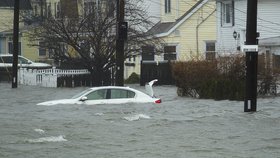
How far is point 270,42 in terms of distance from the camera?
128 feet

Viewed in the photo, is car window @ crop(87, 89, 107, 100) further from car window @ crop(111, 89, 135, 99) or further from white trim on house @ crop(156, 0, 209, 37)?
white trim on house @ crop(156, 0, 209, 37)

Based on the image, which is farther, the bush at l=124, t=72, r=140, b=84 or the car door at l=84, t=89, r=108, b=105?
the bush at l=124, t=72, r=140, b=84

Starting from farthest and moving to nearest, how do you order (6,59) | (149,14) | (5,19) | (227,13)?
(5,19) → (149,14) → (6,59) → (227,13)

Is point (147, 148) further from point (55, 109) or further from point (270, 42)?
point (270, 42)

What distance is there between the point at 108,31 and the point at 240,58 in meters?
15.1

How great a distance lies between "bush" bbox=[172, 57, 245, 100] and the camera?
25766mm

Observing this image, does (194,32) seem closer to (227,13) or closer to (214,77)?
(227,13)

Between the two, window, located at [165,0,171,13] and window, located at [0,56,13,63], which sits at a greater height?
window, located at [165,0,171,13]

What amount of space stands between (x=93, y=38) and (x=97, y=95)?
681 inches

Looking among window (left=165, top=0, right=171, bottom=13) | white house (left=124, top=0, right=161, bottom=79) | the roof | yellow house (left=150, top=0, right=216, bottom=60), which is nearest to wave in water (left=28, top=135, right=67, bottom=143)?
yellow house (left=150, top=0, right=216, bottom=60)

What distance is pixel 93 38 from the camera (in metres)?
39.5

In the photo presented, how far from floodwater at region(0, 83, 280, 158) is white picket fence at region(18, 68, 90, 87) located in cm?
1429

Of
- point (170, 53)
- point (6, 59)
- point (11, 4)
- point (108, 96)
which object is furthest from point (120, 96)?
point (11, 4)

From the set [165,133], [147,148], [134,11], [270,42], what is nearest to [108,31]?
[134,11]
